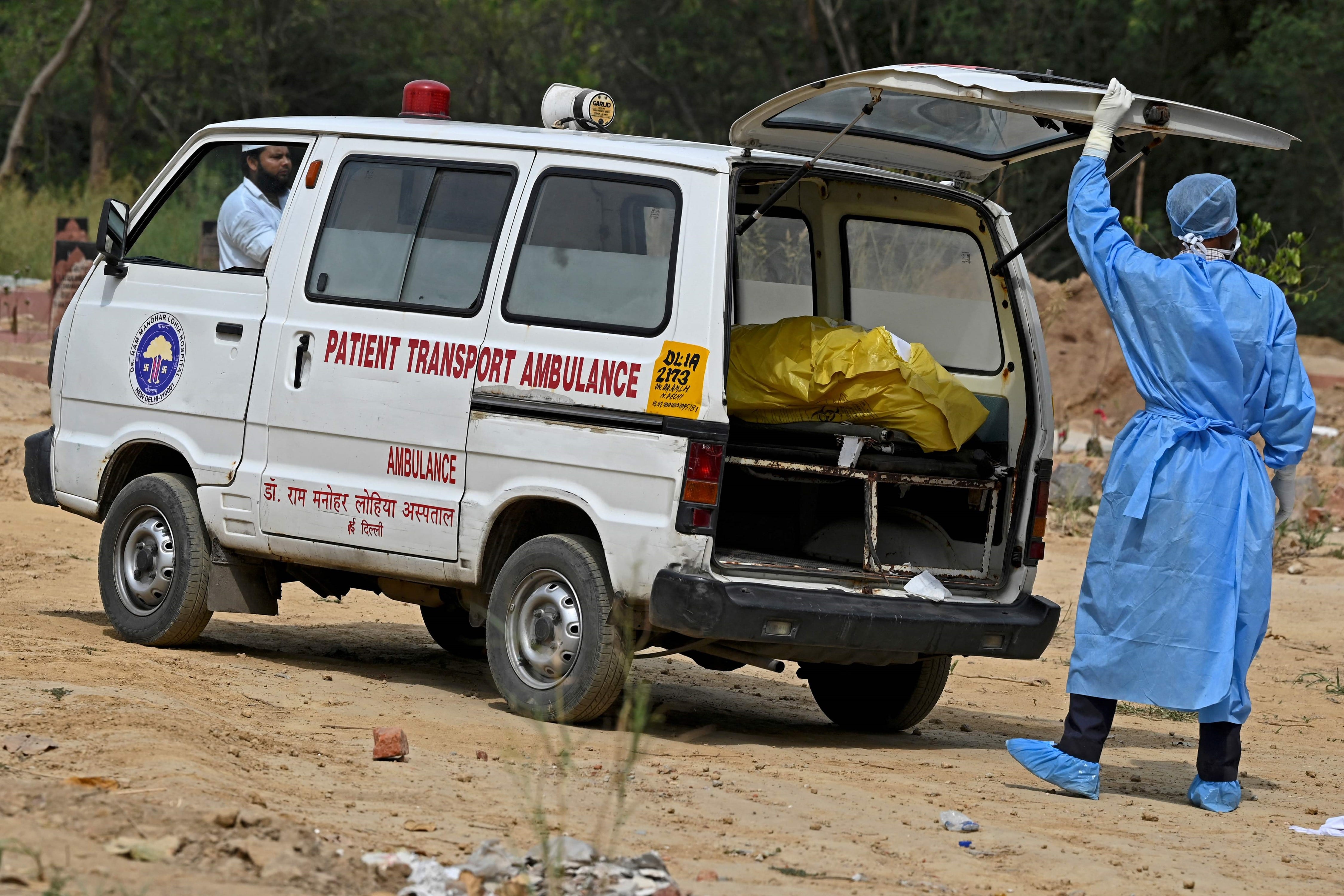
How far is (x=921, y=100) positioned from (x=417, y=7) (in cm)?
3084

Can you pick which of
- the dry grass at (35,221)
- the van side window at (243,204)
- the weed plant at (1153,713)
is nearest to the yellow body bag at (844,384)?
the van side window at (243,204)

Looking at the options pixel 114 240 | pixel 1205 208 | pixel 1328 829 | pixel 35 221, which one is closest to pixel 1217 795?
pixel 1328 829

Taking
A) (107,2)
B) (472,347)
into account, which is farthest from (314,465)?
(107,2)

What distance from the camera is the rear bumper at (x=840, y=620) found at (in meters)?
5.73

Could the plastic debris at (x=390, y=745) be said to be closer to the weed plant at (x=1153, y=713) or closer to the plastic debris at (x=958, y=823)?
the plastic debris at (x=958, y=823)

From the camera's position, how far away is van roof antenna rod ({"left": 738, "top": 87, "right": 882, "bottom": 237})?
19.6 ft

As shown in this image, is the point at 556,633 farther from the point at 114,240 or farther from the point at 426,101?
the point at 114,240

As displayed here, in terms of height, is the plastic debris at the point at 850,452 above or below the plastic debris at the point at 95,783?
above

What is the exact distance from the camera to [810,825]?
4.98 meters

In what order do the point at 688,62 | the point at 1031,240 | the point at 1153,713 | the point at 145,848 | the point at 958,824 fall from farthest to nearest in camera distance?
the point at 688,62 < the point at 1153,713 < the point at 1031,240 < the point at 958,824 < the point at 145,848

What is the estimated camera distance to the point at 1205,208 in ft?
19.6

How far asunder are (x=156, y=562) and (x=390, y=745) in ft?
7.68

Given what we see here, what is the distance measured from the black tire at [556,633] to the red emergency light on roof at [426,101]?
200 centimetres

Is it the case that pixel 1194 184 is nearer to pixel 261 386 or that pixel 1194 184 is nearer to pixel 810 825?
pixel 810 825
